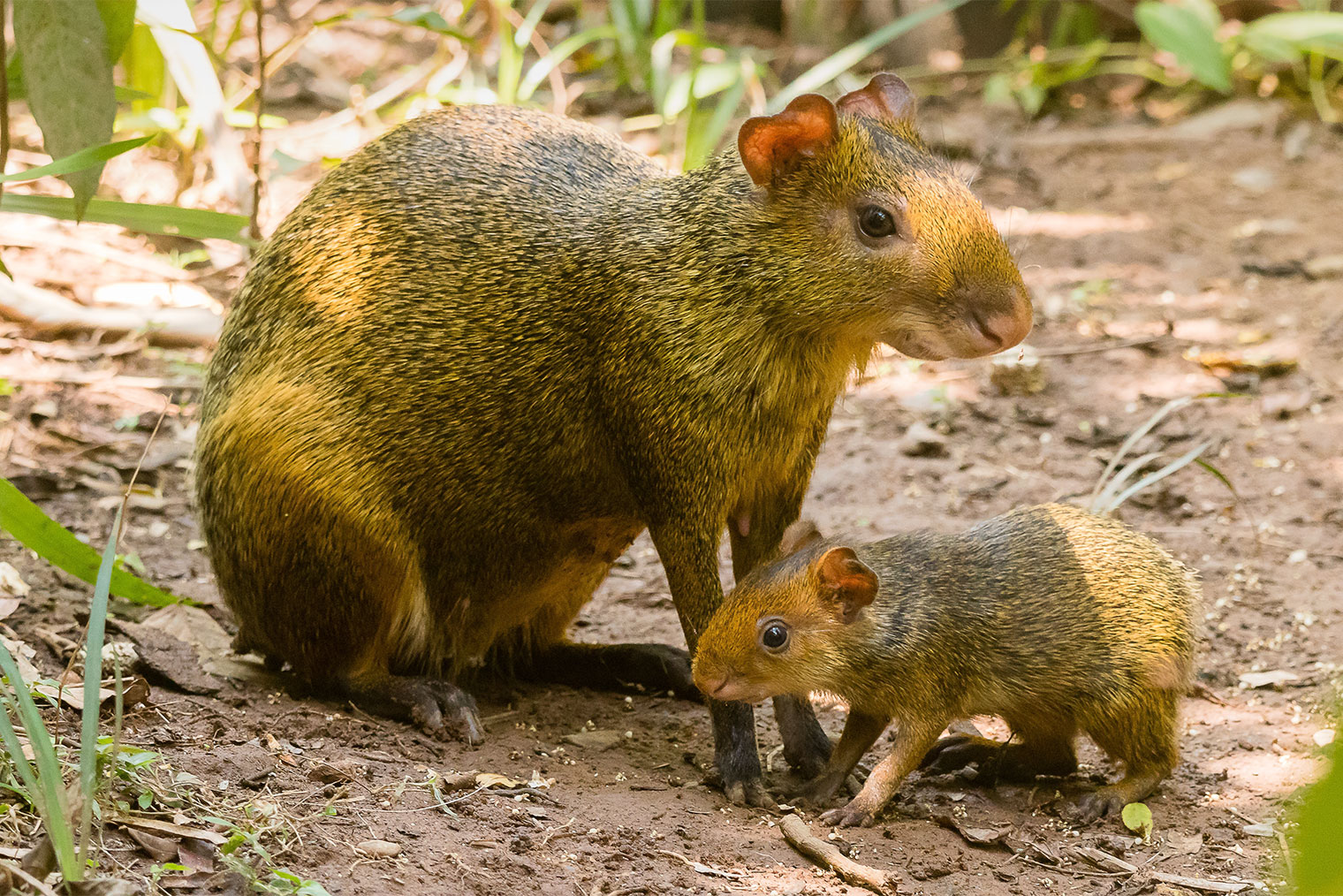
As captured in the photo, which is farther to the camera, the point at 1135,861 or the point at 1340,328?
the point at 1340,328

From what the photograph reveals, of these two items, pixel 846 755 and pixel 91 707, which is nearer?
pixel 91 707

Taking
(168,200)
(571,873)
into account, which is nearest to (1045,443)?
(571,873)

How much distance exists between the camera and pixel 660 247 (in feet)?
14.0

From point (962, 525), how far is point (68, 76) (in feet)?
13.0

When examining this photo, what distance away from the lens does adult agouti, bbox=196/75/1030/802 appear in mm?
4059

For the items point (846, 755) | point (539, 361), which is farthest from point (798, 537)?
point (539, 361)

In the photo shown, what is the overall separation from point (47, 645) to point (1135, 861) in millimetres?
3398

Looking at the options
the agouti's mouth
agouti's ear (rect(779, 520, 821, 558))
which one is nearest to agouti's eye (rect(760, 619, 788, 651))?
the agouti's mouth

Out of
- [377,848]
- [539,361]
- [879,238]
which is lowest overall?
[377,848]

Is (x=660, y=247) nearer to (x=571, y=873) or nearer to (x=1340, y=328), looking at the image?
(x=571, y=873)

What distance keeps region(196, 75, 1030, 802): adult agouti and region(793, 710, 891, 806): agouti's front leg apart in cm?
20

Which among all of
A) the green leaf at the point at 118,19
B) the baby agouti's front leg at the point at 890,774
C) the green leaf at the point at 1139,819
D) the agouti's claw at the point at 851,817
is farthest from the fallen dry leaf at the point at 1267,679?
the green leaf at the point at 118,19

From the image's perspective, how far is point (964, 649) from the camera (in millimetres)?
4258

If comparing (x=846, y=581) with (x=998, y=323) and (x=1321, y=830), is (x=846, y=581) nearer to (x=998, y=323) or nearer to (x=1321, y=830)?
(x=998, y=323)
